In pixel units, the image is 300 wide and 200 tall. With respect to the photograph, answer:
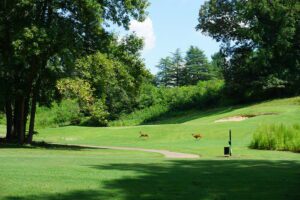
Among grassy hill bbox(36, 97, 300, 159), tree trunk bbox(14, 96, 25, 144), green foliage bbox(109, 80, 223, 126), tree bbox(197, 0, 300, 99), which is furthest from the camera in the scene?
green foliage bbox(109, 80, 223, 126)

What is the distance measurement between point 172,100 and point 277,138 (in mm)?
41648

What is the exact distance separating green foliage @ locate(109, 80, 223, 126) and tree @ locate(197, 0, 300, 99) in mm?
5242

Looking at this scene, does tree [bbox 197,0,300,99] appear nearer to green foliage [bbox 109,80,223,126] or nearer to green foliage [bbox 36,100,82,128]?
green foliage [bbox 109,80,223,126]

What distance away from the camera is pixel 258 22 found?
200 ft

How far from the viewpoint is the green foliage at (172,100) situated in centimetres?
6806

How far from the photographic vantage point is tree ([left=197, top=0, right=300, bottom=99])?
5878 centimetres

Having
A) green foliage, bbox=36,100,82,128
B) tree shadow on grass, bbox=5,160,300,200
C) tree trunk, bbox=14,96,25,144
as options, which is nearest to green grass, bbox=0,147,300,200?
tree shadow on grass, bbox=5,160,300,200

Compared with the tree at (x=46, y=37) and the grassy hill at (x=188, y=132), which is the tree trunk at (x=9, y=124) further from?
the grassy hill at (x=188, y=132)

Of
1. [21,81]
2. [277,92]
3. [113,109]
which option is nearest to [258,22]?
[277,92]

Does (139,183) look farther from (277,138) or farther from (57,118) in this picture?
(57,118)

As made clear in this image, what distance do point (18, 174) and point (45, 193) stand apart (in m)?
2.03

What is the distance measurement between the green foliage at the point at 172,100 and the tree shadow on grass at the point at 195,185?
51877 millimetres

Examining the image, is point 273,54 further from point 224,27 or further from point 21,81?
point 21,81

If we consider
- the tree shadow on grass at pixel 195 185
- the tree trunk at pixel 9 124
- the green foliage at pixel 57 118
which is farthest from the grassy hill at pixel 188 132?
the tree shadow on grass at pixel 195 185
